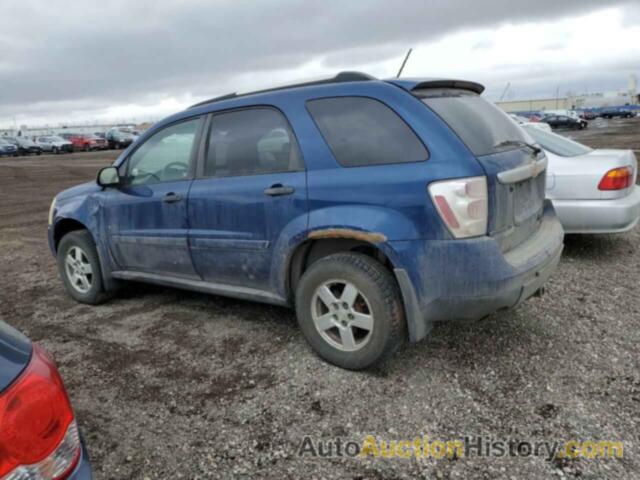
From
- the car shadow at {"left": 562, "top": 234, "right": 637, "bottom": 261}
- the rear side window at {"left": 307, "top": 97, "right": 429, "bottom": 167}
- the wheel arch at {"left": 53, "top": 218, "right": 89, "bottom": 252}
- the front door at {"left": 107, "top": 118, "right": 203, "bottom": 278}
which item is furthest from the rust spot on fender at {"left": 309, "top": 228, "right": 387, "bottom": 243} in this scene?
the car shadow at {"left": 562, "top": 234, "right": 637, "bottom": 261}

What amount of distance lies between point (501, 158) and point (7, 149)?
143 feet

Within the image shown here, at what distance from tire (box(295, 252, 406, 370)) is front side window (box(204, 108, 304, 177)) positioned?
0.71 m

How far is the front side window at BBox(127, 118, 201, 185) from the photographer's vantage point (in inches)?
160

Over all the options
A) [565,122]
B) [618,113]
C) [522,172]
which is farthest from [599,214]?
[618,113]

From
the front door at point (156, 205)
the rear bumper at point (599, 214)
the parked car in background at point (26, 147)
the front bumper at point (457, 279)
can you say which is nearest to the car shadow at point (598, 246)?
the rear bumper at point (599, 214)

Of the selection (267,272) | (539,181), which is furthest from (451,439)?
(539,181)

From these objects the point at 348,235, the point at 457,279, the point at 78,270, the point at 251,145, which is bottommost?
the point at 78,270

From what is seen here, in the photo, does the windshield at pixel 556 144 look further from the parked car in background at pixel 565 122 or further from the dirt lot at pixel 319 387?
the parked car in background at pixel 565 122

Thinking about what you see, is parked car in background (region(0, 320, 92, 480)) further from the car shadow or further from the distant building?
the distant building

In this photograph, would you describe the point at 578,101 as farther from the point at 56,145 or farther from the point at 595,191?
the point at 595,191

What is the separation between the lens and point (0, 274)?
20.7 feet

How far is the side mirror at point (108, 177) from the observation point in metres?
4.42

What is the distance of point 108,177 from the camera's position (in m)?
4.43

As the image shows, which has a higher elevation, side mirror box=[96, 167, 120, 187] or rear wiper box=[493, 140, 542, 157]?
rear wiper box=[493, 140, 542, 157]
